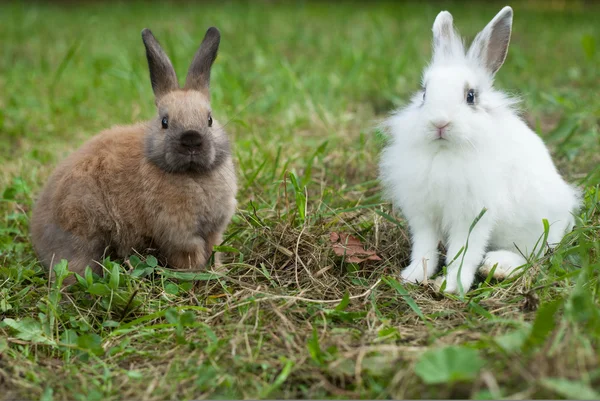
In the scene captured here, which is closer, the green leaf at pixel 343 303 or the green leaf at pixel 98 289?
the green leaf at pixel 343 303

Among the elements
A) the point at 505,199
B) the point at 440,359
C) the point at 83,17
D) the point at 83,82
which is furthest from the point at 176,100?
the point at 83,17

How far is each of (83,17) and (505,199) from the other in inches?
298

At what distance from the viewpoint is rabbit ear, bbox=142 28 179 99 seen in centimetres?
322

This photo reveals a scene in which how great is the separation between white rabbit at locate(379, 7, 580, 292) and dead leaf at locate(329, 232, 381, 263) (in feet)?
0.63

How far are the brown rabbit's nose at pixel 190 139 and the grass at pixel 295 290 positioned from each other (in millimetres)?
468

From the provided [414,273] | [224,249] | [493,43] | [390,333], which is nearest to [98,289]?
[224,249]

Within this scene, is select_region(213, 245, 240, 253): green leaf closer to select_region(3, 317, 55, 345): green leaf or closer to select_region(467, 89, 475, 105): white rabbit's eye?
select_region(3, 317, 55, 345): green leaf

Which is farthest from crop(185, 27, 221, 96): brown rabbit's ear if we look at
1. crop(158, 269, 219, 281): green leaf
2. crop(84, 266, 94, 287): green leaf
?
crop(84, 266, 94, 287): green leaf

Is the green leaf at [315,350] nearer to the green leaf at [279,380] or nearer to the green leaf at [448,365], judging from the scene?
the green leaf at [279,380]

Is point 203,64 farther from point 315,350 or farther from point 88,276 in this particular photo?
point 315,350

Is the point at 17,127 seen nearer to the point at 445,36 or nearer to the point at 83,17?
the point at 445,36

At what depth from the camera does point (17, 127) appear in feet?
16.6

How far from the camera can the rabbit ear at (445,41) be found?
3.08 meters

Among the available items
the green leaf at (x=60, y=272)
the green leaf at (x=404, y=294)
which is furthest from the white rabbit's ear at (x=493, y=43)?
the green leaf at (x=60, y=272)
